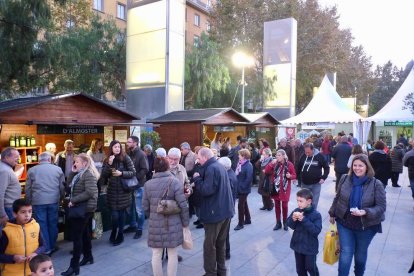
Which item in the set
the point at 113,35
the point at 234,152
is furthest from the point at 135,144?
the point at 113,35

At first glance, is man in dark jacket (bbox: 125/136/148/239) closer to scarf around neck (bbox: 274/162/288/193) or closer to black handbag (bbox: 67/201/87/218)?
black handbag (bbox: 67/201/87/218)

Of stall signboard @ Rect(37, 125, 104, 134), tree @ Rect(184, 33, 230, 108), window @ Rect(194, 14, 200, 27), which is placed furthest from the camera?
window @ Rect(194, 14, 200, 27)

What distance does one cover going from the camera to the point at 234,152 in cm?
1041

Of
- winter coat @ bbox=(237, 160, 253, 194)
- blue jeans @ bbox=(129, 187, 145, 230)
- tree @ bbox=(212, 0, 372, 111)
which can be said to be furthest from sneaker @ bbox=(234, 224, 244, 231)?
tree @ bbox=(212, 0, 372, 111)

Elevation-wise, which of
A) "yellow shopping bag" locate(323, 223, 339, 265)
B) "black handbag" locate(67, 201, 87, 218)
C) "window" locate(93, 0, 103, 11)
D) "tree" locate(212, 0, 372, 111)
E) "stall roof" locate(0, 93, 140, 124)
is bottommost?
"yellow shopping bag" locate(323, 223, 339, 265)

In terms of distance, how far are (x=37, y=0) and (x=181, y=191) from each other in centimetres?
869

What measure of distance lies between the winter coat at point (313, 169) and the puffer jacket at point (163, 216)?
3353 mm

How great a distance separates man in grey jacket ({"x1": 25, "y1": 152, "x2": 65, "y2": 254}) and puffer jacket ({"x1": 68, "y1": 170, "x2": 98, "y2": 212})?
1.96ft

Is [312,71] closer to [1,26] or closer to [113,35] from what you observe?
[113,35]

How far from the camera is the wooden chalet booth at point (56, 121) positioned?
759 centimetres

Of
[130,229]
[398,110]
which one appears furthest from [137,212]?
[398,110]

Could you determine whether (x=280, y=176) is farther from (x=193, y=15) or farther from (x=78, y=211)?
(x=193, y=15)

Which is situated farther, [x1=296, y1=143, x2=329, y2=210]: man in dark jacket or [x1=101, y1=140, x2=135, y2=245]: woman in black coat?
[x1=296, y1=143, x2=329, y2=210]: man in dark jacket

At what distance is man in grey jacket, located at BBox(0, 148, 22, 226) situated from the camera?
14.6 feet
